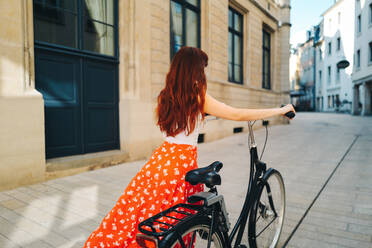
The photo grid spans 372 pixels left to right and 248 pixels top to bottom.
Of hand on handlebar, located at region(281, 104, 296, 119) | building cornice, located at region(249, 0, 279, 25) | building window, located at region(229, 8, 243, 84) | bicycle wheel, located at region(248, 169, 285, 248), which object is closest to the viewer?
hand on handlebar, located at region(281, 104, 296, 119)

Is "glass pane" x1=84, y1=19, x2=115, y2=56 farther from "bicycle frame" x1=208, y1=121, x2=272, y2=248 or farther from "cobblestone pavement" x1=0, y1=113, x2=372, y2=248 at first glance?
"bicycle frame" x1=208, y1=121, x2=272, y2=248

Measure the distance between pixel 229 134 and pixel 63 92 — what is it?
6.86m

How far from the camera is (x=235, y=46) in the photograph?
475 inches

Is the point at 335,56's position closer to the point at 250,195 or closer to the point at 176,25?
the point at 176,25

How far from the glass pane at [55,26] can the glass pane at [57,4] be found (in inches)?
2.1

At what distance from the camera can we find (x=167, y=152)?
1832 millimetres

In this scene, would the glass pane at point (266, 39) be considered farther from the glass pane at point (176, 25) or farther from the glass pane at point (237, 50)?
the glass pane at point (176, 25)

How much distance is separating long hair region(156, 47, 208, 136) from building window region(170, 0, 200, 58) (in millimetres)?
6967

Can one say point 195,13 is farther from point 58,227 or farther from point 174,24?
point 58,227

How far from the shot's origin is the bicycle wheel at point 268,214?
221cm

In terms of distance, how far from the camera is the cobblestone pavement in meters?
2.99

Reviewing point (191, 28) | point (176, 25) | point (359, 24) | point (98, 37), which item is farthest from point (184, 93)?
point (359, 24)

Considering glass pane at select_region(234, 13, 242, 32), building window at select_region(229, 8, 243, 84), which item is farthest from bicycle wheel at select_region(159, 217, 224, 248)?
glass pane at select_region(234, 13, 242, 32)

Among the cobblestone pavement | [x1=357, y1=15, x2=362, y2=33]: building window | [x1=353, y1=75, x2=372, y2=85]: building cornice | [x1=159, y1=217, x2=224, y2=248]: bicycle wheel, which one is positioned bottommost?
the cobblestone pavement
